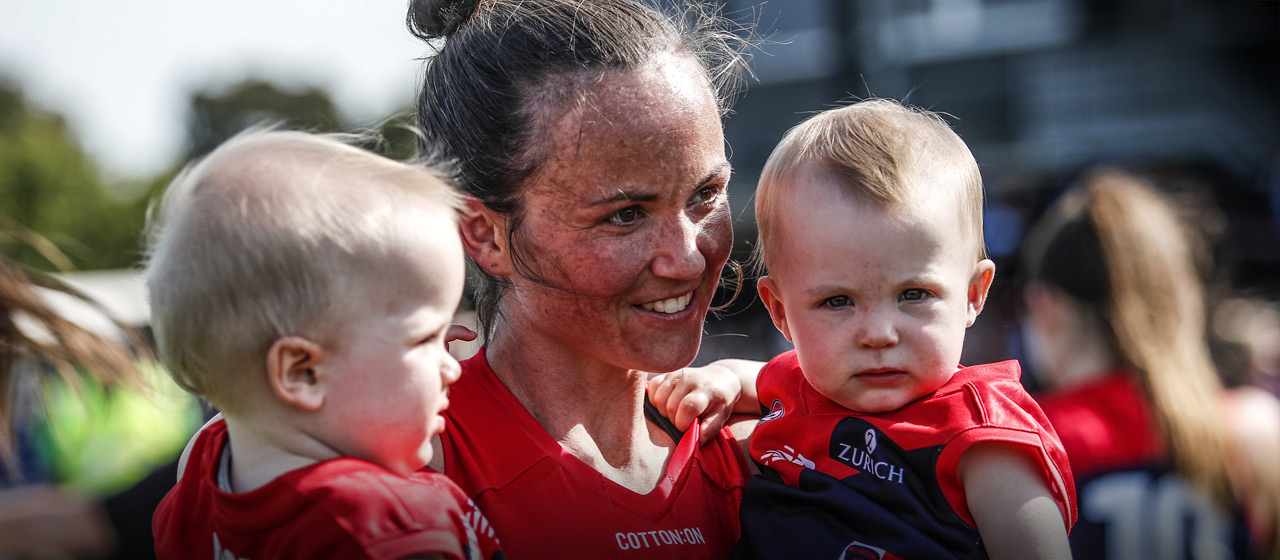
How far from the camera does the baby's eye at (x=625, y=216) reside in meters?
1.81

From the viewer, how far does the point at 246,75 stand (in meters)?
31.8

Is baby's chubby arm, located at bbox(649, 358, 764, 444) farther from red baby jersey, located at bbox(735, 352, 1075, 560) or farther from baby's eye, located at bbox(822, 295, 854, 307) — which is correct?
baby's eye, located at bbox(822, 295, 854, 307)

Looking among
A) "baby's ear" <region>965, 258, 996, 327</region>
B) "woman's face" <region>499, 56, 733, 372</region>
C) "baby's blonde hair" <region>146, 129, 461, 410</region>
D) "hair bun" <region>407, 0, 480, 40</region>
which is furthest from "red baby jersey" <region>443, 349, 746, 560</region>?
"hair bun" <region>407, 0, 480, 40</region>

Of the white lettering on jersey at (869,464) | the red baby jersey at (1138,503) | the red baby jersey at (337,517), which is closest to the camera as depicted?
the red baby jersey at (337,517)

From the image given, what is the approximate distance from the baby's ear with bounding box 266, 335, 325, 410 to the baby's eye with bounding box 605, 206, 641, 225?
67 cm

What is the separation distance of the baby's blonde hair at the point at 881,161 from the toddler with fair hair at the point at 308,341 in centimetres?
73

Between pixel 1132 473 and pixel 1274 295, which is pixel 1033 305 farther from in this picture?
pixel 1274 295

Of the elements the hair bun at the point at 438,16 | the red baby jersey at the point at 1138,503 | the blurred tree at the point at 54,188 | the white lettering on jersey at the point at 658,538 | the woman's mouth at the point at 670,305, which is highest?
the hair bun at the point at 438,16

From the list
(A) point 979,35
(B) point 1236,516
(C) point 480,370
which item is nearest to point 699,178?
(C) point 480,370

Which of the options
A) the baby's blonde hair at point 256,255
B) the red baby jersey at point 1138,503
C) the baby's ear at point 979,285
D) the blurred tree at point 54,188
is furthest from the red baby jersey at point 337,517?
the blurred tree at point 54,188

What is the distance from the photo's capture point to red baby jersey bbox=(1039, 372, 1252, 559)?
3.13 m

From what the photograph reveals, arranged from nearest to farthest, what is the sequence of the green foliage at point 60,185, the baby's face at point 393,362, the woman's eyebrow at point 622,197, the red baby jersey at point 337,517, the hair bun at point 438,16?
the red baby jersey at point 337,517 → the baby's face at point 393,362 → the woman's eyebrow at point 622,197 → the hair bun at point 438,16 → the green foliage at point 60,185

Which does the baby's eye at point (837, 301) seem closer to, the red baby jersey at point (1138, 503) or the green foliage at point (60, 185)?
the red baby jersey at point (1138, 503)

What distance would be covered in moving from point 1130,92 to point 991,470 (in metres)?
10.2
